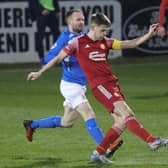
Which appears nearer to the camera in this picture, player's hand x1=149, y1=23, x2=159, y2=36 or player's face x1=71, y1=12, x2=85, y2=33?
player's hand x1=149, y1=23, x2=159, y2=36

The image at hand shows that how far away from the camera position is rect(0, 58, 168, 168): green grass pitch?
10766 mm

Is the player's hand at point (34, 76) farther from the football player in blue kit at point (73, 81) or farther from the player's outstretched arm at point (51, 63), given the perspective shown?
the football player in blue kit at point (73, 81)

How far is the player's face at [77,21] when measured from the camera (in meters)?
11.1

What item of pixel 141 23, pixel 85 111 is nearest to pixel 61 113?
pixel 85 111

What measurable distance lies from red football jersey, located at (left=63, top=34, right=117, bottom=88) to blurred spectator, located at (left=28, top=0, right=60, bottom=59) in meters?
12.4

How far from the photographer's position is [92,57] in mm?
10438

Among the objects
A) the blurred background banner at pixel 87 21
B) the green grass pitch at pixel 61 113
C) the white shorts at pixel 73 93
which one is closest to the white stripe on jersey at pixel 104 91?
the white shorts at pixel 73 93

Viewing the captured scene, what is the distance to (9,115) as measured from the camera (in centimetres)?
1527

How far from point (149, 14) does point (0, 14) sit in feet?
13.4

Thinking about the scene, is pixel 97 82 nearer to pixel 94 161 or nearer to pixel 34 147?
pixel 94 161

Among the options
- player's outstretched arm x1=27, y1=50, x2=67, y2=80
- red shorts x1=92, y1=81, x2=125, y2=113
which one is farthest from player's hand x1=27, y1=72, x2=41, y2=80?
red shorts x1=92, y1=81, x2=125, y2=113

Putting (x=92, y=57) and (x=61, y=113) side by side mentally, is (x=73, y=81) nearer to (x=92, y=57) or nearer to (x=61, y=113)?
(x=92, y=57)

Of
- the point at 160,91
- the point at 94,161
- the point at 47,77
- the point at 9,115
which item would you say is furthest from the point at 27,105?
the point at 94,161

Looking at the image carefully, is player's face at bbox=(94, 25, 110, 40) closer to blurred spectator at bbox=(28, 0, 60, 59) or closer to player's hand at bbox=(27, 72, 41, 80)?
player's hand at bbox=(27, 72, 41, 80)
